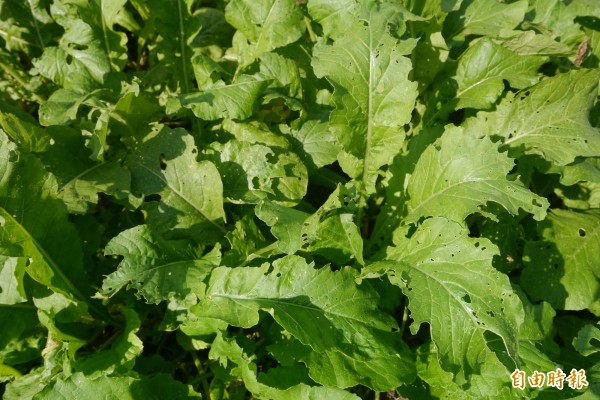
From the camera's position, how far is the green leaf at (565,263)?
246 centimetres

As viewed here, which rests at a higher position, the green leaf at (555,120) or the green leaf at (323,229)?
the green leaf at (555,120)

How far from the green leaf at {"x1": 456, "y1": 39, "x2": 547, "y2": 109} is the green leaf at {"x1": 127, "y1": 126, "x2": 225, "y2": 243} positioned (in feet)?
4.17

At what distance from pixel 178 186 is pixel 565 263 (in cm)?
182

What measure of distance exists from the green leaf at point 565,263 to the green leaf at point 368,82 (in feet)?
2.72

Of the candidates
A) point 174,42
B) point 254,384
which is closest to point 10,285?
point 254,384

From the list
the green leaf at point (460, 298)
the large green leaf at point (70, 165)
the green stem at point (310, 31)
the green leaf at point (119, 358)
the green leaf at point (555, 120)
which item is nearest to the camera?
the green leaf at point (460, 298)

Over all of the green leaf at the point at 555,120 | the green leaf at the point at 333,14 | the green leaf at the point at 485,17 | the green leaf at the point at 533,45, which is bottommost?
the green leaf at the point at 555,120

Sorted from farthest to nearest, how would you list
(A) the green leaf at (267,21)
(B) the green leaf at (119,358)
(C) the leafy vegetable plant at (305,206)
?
(A) the green leaf at (267,21)
(B) the green leaf at (119,358)
(C) the leafy vegetable plant at (305,206)

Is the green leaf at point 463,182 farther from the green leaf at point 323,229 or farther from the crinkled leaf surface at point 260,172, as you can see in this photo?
the crinkled leaf surface at point 260,172

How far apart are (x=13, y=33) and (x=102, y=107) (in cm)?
112

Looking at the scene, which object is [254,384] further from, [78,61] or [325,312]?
[78,61]

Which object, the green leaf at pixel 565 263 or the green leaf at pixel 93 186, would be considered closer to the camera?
the green leaf at pixel 93 186

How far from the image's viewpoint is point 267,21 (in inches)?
107

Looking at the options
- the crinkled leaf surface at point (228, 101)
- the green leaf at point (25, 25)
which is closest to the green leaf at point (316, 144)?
the crinkled leaf surface at point (228, 101)
